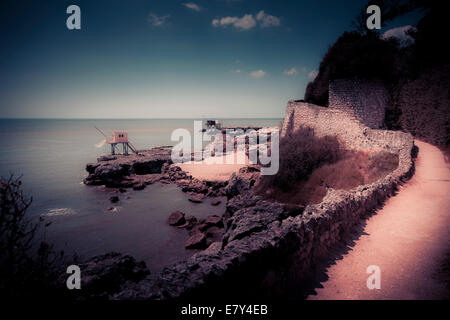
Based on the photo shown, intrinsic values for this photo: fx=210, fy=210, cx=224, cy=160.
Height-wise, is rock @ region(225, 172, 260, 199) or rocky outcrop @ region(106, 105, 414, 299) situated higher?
rocky outcrop @ region(106, 105, 414, 299)

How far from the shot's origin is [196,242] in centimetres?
1129

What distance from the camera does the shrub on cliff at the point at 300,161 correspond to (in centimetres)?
1541

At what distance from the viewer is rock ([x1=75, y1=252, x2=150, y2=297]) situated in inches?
189

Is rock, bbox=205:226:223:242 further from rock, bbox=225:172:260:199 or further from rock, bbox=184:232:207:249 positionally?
rock, bbox=225:172:260:199

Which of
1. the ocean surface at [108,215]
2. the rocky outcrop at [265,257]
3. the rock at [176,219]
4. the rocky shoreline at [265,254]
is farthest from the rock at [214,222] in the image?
the rocky outcrop at [265,257]

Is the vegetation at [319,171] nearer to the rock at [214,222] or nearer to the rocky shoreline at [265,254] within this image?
the rocky shoreline at [265,254]

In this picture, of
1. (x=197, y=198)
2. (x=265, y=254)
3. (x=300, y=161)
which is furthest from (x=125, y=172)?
(x=265, y=254)

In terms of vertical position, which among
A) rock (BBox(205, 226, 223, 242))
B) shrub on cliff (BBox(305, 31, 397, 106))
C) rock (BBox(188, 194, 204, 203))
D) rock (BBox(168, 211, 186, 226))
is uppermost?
shrub on cliff (BBox(305, 31, 397, 106))

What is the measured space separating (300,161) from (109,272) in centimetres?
1406

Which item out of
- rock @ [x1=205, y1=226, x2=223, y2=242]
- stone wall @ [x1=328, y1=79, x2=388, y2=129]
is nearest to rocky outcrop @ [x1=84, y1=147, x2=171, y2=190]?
rock @ [x1=205, y1=226, x2=223, y2=242]

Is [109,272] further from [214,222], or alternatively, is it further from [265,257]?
[214,222]

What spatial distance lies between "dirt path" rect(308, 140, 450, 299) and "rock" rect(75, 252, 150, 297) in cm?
455
